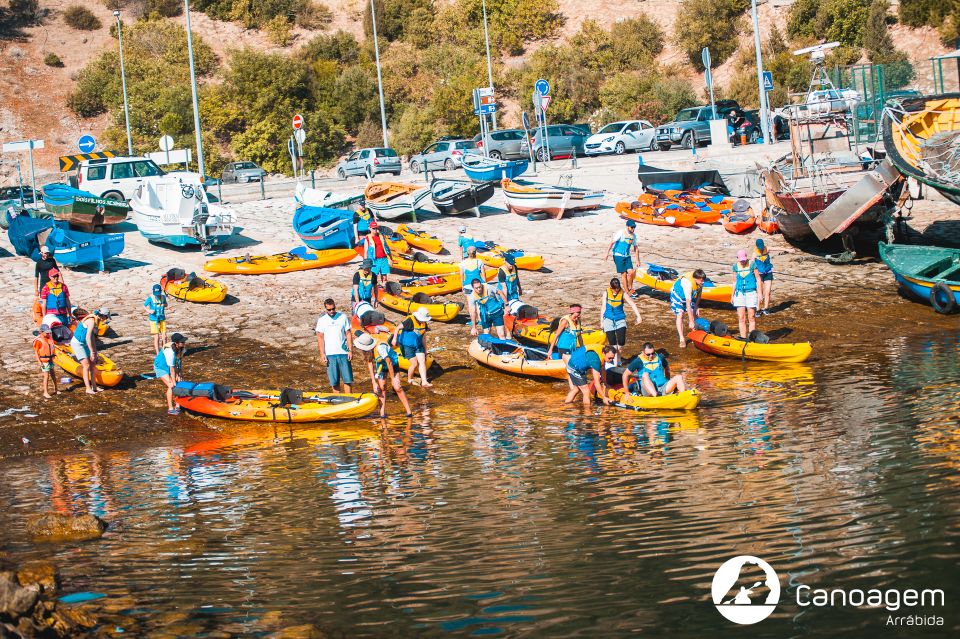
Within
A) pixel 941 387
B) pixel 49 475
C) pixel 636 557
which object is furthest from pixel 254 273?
pixel 636 557

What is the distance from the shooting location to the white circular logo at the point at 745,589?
7555 mm

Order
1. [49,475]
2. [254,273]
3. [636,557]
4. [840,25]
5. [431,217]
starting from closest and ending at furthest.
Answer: [636,557]
[49,475]
[254,273]
[431,217]
[840,25]

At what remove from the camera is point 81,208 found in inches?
1033

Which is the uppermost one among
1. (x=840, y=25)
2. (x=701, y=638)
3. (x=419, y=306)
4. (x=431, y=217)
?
(x=840, y=25)

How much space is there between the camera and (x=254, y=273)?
23.2m

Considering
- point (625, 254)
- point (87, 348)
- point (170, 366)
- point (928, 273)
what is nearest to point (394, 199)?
point (625, 254)

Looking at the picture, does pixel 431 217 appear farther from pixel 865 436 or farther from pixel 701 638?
pixel 701 638

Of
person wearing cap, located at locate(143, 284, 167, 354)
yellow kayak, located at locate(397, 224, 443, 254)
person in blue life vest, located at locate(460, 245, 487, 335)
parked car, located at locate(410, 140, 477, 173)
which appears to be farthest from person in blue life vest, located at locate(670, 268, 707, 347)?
parked car, located at locate(410, 140, 477, 173)

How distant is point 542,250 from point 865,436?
1423 centimetres

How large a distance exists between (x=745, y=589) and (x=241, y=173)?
138 ft

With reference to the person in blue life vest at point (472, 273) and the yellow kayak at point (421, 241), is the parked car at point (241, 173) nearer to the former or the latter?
the yellow kayak at point (421, 241)

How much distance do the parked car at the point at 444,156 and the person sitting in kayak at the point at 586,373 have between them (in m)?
23.1

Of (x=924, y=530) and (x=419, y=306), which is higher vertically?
(x=419, y=306)

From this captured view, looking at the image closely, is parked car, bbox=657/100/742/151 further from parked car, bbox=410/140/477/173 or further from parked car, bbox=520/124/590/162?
parked car, bbox=410/140/477/173
